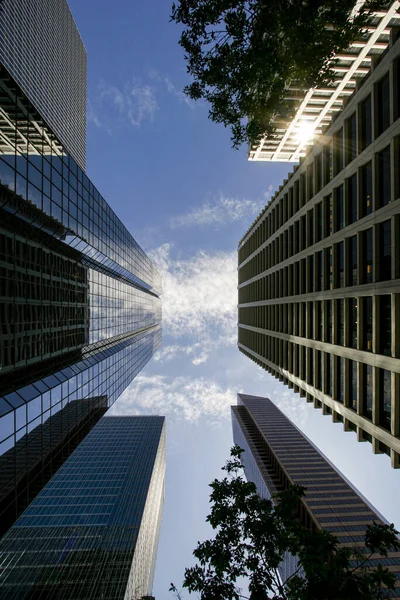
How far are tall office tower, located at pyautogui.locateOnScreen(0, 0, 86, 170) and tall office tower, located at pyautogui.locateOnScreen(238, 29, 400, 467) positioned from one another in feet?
211

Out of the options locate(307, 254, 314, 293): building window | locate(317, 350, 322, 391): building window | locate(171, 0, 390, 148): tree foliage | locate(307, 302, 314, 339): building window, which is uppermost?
locate(171, 0, 390, 148): tree foliage

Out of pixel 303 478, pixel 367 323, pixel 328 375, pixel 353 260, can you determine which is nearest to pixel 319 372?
pixel 328 375

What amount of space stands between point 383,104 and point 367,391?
20.8m

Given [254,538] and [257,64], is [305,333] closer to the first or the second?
[254,538]

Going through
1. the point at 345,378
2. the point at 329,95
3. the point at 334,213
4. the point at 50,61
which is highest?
the point at 50,61

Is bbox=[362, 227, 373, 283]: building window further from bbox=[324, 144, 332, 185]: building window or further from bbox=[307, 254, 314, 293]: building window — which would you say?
bbox=[307, 254, 314, 293]: building window

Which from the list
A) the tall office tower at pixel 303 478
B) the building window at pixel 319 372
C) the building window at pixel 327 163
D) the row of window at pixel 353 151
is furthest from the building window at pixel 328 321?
the tall office tower at pixel 303 478

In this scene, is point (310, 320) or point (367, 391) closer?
point (367, 391)

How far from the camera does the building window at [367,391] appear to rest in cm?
2298

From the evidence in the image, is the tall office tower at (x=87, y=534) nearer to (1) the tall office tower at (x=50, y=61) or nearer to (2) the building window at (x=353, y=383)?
(2) the building window at (x=353, y=383)

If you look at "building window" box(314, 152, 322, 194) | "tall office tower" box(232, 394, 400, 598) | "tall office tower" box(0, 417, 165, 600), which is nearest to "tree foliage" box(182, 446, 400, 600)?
"building window" box(314, 152, 322, 194)

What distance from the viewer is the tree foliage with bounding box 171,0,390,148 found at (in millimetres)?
12656

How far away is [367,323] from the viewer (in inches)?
907

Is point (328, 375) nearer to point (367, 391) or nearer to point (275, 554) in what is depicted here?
point (367, 391)
